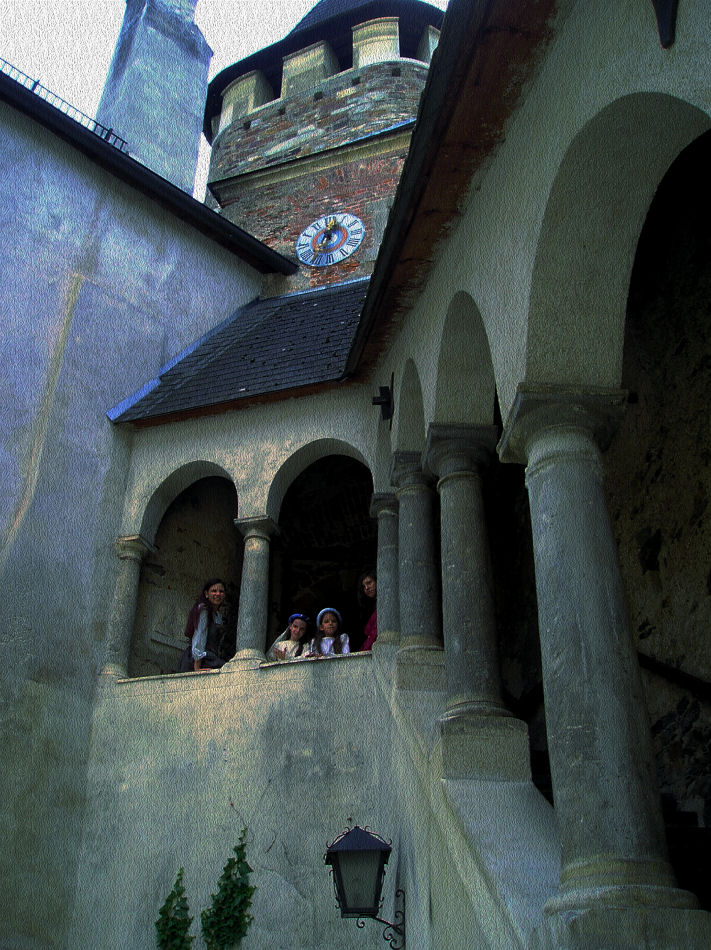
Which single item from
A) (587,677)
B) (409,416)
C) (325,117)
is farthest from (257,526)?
(325,117)

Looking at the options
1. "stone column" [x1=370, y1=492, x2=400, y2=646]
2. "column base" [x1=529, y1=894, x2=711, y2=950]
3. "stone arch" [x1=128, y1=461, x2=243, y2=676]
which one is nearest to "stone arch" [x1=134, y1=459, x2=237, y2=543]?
"stone arch" [x1=128, y1=461, x2=243, y2=676]

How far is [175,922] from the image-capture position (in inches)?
267

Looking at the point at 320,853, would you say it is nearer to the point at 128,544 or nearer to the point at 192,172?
the point at 128,544

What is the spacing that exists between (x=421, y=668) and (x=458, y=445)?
154 cm

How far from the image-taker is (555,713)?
3604 millimetres

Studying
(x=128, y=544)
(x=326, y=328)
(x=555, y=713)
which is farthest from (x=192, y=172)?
(x=555, y=713)

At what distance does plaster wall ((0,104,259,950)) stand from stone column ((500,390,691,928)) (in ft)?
17.3

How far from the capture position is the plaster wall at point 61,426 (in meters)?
7.48

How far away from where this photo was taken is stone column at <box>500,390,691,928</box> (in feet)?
10.4

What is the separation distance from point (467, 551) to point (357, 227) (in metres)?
8.79

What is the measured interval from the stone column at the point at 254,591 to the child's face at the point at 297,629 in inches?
9.6

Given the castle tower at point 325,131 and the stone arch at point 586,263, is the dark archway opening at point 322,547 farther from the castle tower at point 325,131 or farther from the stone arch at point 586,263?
the stone arch at point 586,263

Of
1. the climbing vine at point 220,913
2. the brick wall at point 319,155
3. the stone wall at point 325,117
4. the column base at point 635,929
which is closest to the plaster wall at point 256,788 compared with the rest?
the climbing vine at point 220,913

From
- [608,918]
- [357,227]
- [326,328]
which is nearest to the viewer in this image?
[608,918]
